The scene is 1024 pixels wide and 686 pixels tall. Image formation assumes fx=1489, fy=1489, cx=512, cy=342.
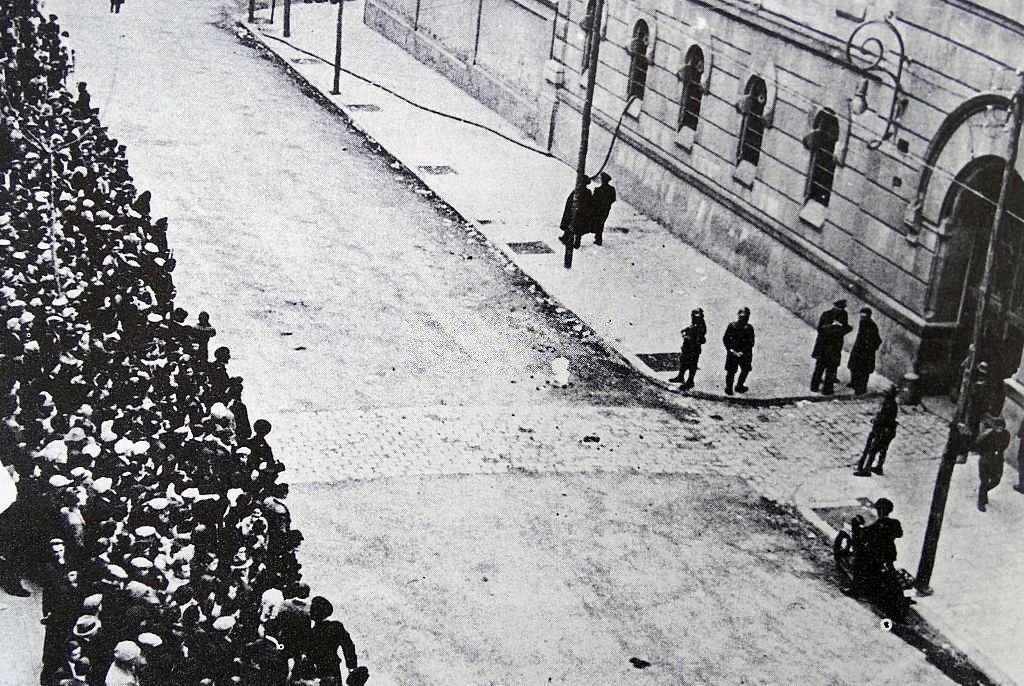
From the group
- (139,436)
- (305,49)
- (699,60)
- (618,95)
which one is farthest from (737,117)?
(305,49)

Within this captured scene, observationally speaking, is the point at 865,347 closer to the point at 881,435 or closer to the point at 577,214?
the point at 881,435

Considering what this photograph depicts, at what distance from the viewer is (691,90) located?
84.6ft

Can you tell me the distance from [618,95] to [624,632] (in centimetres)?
1571

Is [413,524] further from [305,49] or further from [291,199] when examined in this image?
[305,49]

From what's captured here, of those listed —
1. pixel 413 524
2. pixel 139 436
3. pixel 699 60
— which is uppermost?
pixel 699 60

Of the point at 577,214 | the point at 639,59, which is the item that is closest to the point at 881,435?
the point at 577,214

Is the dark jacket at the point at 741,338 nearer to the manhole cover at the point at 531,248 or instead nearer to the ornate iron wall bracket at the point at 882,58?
the ornate iron wall bracket at the point at 882,58

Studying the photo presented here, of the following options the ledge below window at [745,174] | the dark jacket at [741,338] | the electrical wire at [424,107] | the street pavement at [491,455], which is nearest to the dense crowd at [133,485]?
the street pavement at [491,455]

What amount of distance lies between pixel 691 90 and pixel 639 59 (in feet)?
6.29

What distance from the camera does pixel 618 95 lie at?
91.6 feet

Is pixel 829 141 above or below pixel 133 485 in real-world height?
above

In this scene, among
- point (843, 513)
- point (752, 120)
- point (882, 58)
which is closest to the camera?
point (843, 513)

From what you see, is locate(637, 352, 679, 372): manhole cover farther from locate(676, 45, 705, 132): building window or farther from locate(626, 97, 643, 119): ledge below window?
locate(626, 97, 643, 119): ledge below window

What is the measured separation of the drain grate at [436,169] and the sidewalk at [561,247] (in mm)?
19
